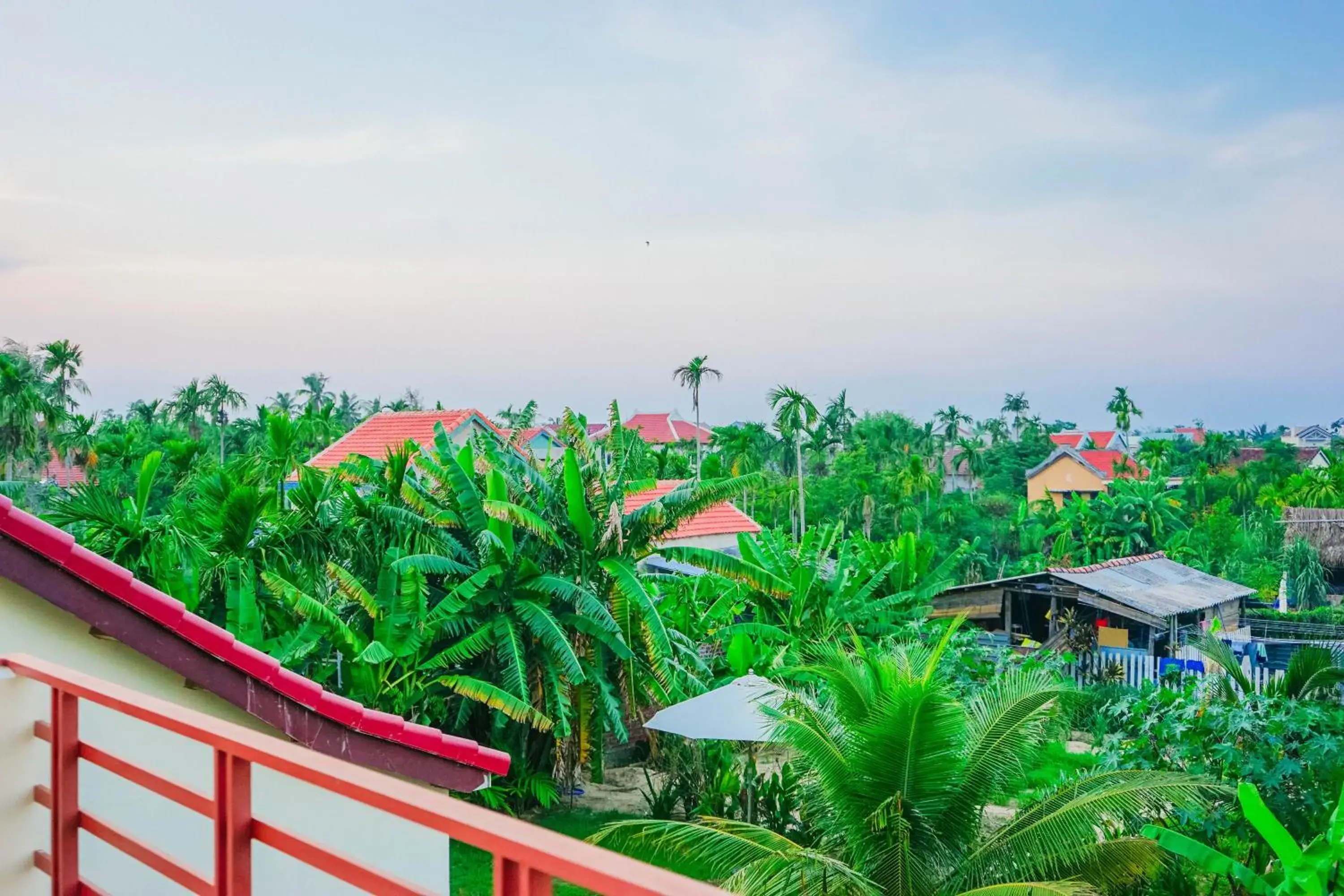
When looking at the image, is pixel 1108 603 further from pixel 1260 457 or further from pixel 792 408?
pixel 1260 457

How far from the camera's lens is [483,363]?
4222 centimetres

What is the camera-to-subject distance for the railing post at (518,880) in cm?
136

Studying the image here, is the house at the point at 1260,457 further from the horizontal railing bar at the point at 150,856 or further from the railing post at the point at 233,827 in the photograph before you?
the railing post at the point at 233,827

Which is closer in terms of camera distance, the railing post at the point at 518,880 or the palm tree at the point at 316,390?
the railing post at the point at 518,880

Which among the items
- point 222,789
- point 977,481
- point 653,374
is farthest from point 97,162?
point 977,481

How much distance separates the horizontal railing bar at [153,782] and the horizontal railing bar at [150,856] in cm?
12

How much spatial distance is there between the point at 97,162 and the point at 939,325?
29.2m

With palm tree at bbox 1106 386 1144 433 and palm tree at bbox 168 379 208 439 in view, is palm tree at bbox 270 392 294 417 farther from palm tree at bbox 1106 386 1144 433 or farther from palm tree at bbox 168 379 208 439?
palm tree at bbox 1106 386 1144 433

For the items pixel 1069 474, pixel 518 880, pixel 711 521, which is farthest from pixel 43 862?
pixel 1069 474

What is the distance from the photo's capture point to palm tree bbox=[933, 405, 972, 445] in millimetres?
73812

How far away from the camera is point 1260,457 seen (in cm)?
6203

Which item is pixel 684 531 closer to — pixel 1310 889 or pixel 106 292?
pixel 106 292

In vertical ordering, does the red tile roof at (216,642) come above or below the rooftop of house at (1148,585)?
above

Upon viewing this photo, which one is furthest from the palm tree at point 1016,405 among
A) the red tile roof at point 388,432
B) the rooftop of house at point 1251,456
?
the red tile roof at point 388,432
